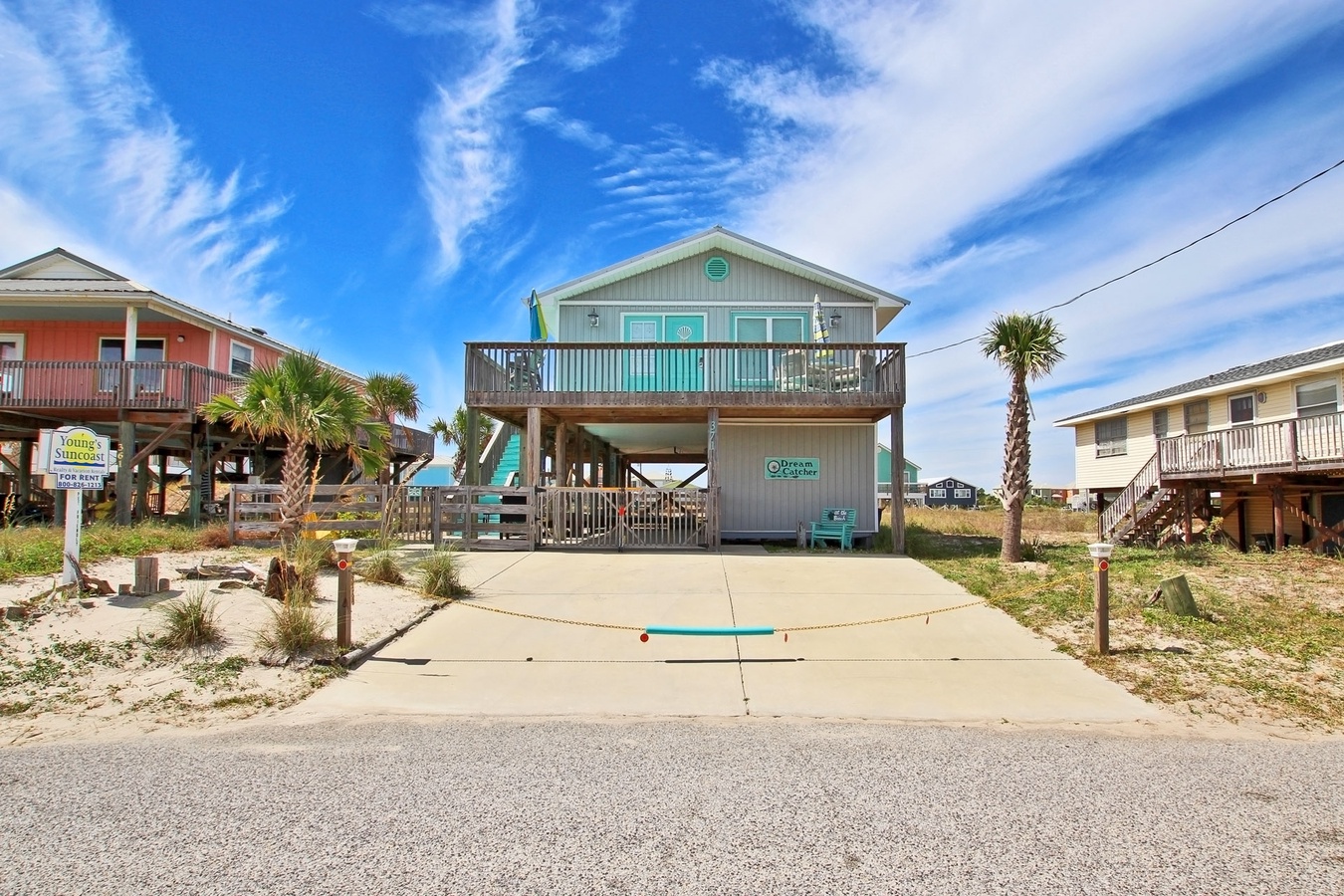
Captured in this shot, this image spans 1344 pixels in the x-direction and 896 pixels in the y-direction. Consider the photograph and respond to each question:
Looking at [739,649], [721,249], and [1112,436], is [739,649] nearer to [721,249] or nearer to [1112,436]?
[721,249]

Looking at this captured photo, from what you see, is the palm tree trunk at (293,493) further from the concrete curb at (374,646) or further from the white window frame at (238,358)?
the white window frame at (238,358)

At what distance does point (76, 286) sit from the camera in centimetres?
1769

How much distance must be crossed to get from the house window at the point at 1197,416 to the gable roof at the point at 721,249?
12002mm

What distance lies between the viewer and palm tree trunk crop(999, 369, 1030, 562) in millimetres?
12711

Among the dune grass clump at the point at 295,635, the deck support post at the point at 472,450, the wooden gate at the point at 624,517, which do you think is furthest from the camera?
the deck support post at the point at 472,450

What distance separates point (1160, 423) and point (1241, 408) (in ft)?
10.8

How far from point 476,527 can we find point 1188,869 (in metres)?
12.2

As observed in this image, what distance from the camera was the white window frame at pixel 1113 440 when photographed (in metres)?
25.5

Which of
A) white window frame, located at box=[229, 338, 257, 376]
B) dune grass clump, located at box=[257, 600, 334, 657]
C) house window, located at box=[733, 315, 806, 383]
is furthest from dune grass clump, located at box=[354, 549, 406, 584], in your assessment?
white window frame, located at box=[229, 338, 257, 376]

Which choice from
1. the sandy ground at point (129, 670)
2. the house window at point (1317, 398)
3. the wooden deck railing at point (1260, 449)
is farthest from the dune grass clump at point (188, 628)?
the house window at point (1317, 398)

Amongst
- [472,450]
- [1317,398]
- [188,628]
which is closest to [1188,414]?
[1317,398]

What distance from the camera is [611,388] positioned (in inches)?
581

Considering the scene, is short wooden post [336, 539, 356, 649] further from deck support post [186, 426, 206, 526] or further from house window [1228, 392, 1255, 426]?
house window [1228, 392, 1255, 426]

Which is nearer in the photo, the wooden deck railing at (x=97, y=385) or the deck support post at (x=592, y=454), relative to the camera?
the wooden deck railing at (x=97, y=385)
